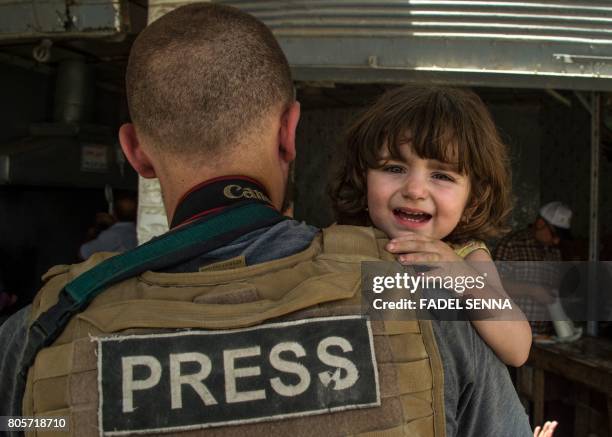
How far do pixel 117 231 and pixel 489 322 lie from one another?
3.90 m

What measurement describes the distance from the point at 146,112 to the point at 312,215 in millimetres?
6340

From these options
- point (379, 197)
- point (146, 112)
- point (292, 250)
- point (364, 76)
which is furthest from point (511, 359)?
point (364, 76)

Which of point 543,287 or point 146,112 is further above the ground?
point 146,112

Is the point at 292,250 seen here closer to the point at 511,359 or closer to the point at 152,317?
the point at 152,317

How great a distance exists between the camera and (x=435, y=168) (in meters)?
1.60

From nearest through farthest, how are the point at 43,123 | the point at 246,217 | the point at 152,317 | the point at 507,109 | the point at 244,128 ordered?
the point at 152,317, the point at 246,217, the point at 244,128, the point at 43,123, the point at 507,109

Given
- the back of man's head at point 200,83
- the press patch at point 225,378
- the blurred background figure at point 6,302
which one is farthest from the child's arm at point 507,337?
the blurred background figure at point 6,302

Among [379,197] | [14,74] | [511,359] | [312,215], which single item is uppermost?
[14,74]

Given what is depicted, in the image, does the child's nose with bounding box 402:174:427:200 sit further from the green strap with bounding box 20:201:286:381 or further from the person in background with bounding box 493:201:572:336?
the person in background with bounding box 493:201:572:336

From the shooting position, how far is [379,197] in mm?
1646

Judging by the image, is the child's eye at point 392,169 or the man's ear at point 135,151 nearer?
the man's ear at point 135,151

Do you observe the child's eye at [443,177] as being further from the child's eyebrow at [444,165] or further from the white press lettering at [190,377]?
the white press lettering at [190,377]

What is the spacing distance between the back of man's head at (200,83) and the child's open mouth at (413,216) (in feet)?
1.89

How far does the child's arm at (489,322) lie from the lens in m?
1.11
